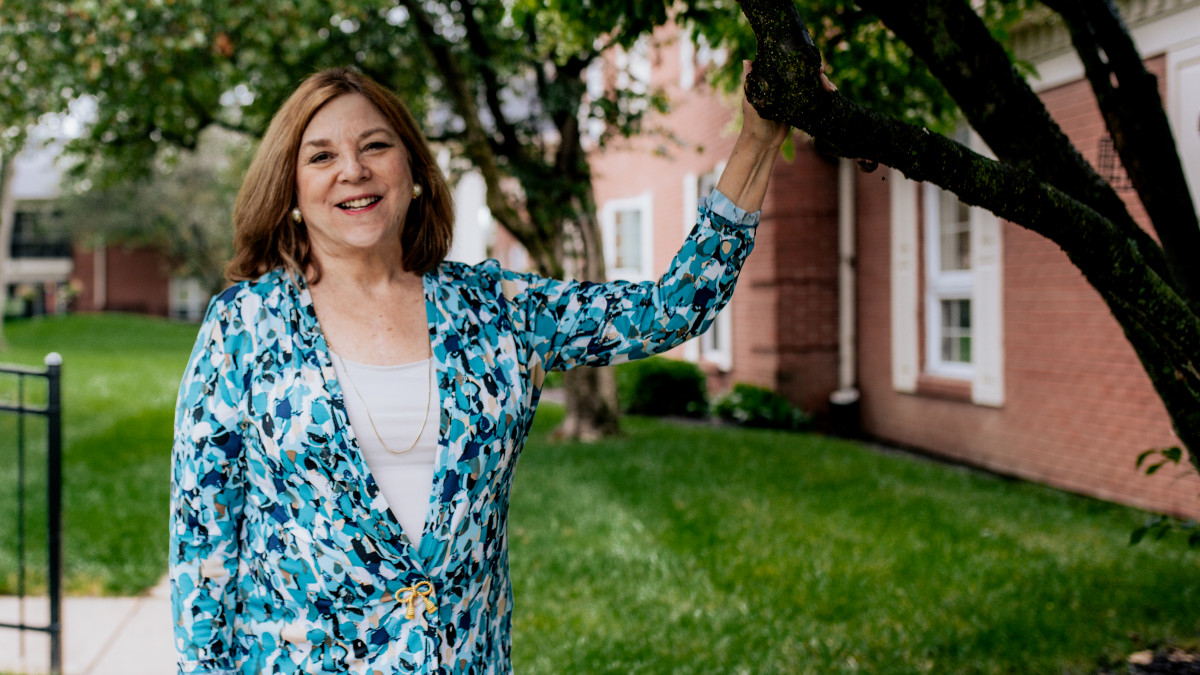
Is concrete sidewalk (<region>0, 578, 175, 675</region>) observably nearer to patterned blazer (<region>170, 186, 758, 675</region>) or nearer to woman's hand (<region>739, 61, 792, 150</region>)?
patterned blazer (<region>170, 186, 758, 675</region>)

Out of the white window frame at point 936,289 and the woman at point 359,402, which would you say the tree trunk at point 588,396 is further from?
the woman at point 359,402

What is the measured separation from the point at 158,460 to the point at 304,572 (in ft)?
26.9

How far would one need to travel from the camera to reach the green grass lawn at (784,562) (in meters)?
4.21

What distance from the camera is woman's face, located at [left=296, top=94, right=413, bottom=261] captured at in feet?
6.72

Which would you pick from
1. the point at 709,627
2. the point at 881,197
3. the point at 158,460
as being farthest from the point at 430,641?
the point at 881,197

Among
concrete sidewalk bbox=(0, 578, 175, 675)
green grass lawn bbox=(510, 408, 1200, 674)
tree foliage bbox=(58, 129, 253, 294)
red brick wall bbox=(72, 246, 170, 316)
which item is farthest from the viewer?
red brick wall bbox=(72, 246, 170, 316)

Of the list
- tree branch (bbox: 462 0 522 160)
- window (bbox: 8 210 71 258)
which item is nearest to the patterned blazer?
tree branch (bbox: 462 0 522 160)

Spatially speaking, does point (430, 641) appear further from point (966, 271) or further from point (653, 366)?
point (653, 366)

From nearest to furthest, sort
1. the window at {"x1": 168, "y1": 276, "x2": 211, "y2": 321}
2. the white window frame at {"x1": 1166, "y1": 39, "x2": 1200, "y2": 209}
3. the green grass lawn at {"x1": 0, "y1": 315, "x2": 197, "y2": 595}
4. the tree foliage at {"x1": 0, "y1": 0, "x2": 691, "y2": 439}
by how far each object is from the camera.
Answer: the green grass lawn at {"x1": 0, "y1": 315, "x2": 197, "y2": 595} → the white window frame at {"x1": 1166, "y1": 39, "x2": 1200, "y2": 209} → the tree foliage at {"x1": 0, "y1": 0, "x2": 691, "y2": 439} → the window at {"x1": 168, "y1": 276, "x2": 211, "y2": 321}

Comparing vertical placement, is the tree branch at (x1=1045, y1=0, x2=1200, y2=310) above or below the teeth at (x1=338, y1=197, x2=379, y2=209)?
above

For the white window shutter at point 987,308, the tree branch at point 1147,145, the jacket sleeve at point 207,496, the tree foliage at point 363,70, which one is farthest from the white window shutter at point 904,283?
the jacket sleeve at point 207,496

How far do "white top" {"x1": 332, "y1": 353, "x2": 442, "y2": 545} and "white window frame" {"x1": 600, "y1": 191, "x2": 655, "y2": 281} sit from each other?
44.2 feet

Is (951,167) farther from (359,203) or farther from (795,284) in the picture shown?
(795,284)

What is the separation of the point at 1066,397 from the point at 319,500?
7.45 metres
